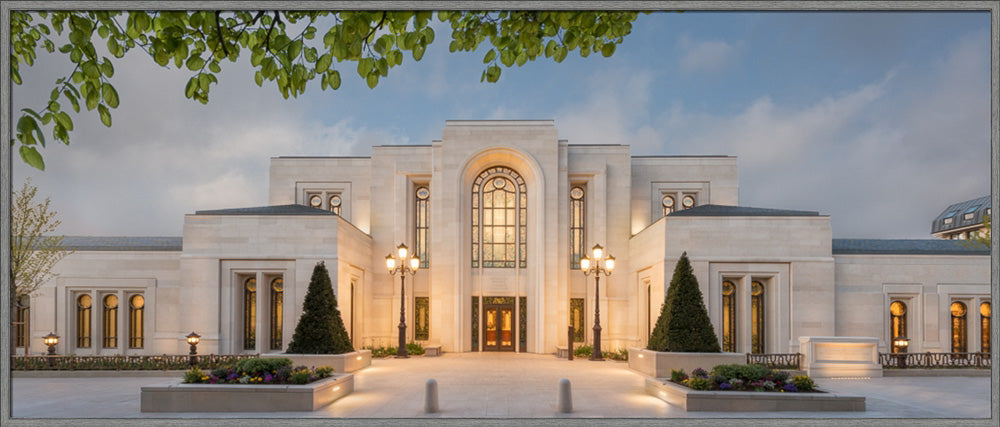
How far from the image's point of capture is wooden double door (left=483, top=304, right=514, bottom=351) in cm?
3158

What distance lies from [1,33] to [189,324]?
2012 cm

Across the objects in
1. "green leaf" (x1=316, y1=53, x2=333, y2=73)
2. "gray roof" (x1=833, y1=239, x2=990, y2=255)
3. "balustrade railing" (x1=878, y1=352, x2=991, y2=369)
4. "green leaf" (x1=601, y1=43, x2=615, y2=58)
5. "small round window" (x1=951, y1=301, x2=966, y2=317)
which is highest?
"green leaf" (x1=601, y1=43, x2=615, y2=58)

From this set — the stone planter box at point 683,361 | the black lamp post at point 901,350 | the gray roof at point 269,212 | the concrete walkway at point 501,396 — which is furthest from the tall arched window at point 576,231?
the black lamp post at point 901,350

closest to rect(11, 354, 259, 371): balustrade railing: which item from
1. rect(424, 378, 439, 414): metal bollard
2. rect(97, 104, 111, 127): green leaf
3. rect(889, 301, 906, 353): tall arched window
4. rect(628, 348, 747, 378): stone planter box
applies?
rect(424, 378, 439, 414): metal bollard

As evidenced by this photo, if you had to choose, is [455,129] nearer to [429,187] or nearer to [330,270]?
[429,187]

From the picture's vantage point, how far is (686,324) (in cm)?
1964

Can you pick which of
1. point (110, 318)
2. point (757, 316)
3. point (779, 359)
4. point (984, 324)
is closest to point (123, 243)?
point (110, 318)

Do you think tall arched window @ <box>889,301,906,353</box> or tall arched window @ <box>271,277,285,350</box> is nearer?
tall arched window @ <box>889,301,906,353</box>

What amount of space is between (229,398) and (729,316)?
61.4 ft

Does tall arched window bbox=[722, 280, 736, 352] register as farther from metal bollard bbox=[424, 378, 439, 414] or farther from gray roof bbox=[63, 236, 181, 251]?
gray roof bbox=[63, 236, 181, 251]

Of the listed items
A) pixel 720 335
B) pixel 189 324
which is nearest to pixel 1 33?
pixel 189 324

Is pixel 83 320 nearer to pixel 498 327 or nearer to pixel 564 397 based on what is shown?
pixel 498 327

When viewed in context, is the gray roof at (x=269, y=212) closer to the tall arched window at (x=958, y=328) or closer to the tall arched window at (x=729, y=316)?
the tall arched window at (x=729, y=316)

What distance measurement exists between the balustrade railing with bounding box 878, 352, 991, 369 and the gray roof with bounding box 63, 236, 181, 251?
25.4m
